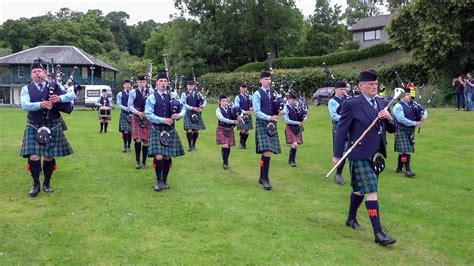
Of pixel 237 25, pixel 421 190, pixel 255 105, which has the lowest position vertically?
pixel 421 190

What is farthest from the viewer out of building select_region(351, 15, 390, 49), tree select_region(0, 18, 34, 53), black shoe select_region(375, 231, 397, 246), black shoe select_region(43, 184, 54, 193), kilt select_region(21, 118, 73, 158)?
tree select_region(0, 18, 34, 53)

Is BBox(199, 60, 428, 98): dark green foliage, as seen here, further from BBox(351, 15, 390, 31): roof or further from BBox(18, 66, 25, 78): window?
BBox(18, 66, 25, 78): window

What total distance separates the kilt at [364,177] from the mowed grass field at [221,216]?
0.65m

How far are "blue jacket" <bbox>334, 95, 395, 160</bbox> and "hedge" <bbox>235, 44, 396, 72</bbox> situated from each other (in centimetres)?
3633

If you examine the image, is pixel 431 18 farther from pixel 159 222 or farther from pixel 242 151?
pixel 159 222

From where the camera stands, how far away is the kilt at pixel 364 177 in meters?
5.88

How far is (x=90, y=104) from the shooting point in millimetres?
38469

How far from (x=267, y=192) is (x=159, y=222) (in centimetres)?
255

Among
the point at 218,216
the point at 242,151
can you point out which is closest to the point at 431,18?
the point at 242,151

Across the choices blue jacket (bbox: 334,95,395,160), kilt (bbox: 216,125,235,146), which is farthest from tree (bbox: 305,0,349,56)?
blue jacket (bbox: 334,95,395,160)

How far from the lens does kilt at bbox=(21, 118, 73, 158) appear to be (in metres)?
7.38

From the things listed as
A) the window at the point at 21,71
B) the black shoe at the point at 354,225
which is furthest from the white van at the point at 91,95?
the black shoe at the point at 354,225

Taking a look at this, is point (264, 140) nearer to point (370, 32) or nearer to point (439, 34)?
point (439, 34)

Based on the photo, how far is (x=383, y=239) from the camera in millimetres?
5727
